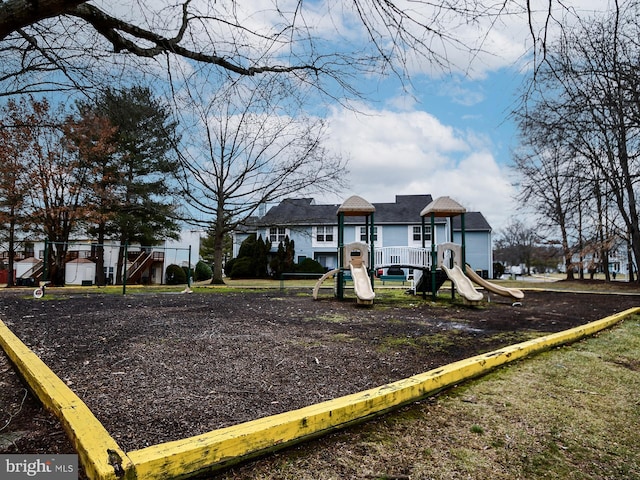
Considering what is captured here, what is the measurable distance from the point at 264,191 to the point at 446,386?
17122mm

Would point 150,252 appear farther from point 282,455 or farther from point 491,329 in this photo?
point 282,455

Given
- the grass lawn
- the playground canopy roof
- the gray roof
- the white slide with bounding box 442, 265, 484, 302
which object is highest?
the gray roof

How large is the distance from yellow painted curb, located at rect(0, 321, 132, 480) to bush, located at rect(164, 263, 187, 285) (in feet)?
73.2

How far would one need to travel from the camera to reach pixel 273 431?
194 centimetres

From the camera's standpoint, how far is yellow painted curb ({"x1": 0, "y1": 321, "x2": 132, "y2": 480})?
1.57 metres

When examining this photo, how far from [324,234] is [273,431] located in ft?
91.9

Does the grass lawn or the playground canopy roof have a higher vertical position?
the playground canopy roof

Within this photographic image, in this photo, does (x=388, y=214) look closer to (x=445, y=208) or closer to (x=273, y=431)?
(x=445, y=208)

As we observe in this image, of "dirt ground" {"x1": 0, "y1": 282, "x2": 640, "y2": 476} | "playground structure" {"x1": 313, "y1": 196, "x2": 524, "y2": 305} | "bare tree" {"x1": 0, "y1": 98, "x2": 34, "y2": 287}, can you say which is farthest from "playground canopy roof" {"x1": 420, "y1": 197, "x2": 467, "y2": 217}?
"bare tree" {"x1": 0, "y1": 98, "x2": 34, "y2": 287}

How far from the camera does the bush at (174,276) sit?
24.9 metres

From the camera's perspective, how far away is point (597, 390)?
304 cm

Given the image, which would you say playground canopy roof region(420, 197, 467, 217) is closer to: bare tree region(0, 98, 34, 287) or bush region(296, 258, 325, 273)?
bare tree region(0, 98, 34, 287)

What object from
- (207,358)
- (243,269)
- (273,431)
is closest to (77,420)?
(273,431)

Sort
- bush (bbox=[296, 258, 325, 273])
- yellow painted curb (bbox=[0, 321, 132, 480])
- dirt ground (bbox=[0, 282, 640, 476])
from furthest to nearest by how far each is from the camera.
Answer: bush (bbox=[296, 258, 325, 273]), dirt ground (bbox=[0, 282, 640, 476]), yellow painted curb (bbox=[0, 321, 132, 480])
